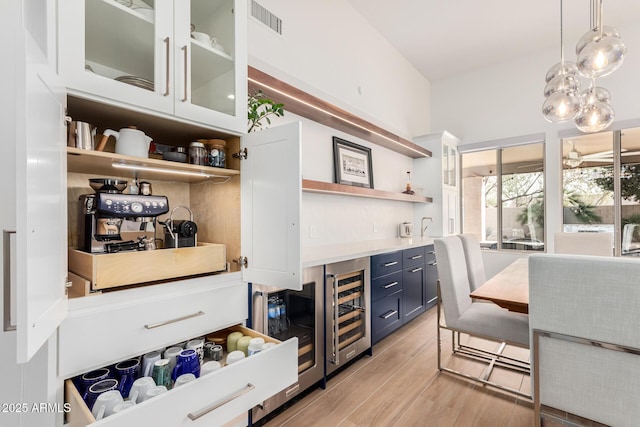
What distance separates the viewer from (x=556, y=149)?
4148mm

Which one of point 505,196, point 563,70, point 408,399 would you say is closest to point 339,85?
point 563,70

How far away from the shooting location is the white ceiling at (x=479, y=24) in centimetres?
330

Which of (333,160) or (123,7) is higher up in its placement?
(123,7)

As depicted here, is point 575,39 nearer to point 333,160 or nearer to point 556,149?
point 556,149

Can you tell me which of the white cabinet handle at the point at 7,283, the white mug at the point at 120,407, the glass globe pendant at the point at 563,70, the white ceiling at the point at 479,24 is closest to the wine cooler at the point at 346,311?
the white mug at the point at 120,407

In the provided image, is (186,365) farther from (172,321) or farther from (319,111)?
(319,111)

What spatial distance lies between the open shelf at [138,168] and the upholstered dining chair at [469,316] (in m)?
1.56

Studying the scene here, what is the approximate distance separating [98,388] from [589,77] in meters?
3.01

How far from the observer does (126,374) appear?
45.2 inches

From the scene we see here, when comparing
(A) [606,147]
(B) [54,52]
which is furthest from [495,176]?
(B) [54,52]

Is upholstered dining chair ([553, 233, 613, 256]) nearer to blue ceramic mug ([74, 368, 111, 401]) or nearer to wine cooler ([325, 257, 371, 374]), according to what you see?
wine cooler ([325, 257, 371, 374])

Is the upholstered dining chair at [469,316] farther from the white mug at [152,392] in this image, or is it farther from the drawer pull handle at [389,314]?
the white mug at [152,392]

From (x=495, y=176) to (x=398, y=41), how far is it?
99.8 inches

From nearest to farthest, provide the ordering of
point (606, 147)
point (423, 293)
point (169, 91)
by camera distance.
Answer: point (169, 91), point (423, 293), point (606, 147)
